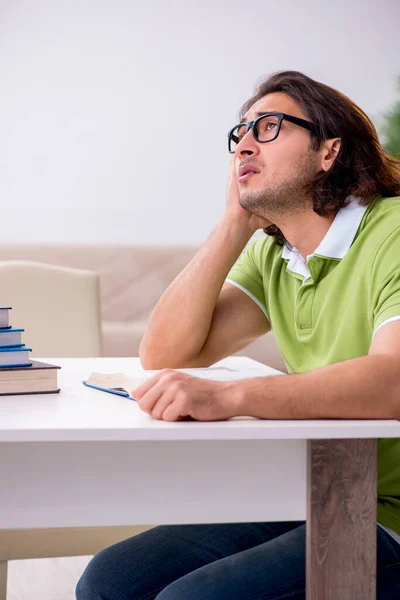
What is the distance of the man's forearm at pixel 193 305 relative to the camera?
1.59 m

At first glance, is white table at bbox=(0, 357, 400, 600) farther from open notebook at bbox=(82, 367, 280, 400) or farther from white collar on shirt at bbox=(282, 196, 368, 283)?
white collar on shirt at bbox=(282, 196, 368, 283)

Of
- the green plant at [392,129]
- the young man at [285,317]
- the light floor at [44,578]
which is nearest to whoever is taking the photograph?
the young man at [285,317]

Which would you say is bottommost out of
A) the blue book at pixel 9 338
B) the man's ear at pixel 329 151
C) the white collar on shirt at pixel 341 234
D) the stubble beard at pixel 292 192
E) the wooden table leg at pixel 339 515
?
the wooden table leg at pixel 339 515

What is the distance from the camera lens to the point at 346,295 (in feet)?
4.32

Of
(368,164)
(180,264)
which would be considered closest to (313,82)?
(368,164)

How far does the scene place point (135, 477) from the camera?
2.83 ft

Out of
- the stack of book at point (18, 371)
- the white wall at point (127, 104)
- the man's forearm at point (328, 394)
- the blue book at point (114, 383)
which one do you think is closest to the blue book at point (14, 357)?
the stack of book at point (18, 371)

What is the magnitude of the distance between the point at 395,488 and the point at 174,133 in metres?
4.06

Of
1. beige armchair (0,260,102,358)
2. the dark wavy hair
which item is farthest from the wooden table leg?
beige armchair (0,260,102,358)

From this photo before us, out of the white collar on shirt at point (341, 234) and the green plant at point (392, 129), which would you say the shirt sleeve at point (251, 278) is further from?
the green plant at point (392, 129)

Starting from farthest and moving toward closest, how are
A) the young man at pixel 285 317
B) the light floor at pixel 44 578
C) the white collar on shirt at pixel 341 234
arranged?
the light floor at pixel 44 578 < the white collar on shirt at pixel 341 234 < the young man at pixel 285 317

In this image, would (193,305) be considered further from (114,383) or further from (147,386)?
(147,386)

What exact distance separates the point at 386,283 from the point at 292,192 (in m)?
0.40

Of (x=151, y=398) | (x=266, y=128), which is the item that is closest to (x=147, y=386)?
(x=151, y=398)
